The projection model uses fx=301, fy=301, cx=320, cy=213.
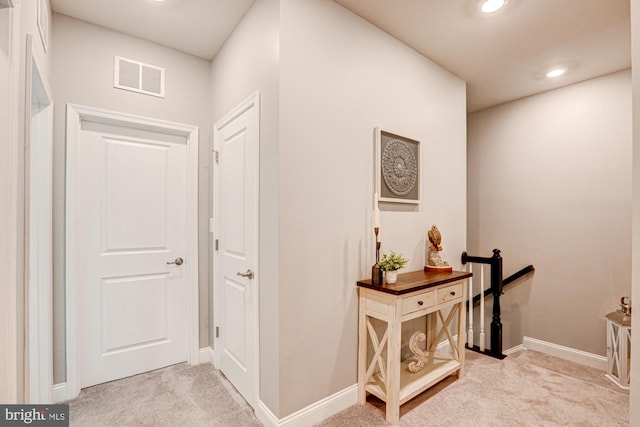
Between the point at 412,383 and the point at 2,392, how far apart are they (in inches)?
81.3

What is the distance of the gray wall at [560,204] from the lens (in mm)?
2826

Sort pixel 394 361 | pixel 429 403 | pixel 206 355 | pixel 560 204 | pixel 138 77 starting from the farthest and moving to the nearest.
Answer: pixel 560 204
pixel 206 355
pixel 138 77
pixel 429 403
pixel 394 361

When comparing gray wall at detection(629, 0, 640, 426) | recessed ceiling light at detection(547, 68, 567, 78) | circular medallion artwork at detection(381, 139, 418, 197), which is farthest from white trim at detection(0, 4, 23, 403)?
recessed ceiling light at detection(547, 68, 567, 78)

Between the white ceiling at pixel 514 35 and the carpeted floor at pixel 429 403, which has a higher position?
the white ceiling at pixel 514 35

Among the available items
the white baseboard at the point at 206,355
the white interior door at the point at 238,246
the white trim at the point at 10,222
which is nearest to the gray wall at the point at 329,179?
the white interior door at the point at 238,246

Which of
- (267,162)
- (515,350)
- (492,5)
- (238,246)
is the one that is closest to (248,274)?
(238,246)

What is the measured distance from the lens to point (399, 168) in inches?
92.4

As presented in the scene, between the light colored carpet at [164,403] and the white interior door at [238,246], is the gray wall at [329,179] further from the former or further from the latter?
the light colored carpet at [164,403]

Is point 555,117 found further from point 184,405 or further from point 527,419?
point 184,405

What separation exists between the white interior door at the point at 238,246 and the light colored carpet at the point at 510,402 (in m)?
0.73

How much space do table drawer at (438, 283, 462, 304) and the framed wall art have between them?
0.71 metres

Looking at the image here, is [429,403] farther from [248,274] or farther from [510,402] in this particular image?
[248,274]

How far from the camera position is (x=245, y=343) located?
6.90 feet

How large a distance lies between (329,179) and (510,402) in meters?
1.96
